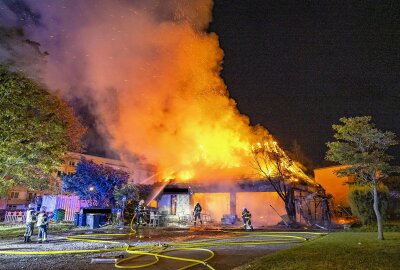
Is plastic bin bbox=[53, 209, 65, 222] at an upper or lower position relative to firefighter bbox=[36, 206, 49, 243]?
upper

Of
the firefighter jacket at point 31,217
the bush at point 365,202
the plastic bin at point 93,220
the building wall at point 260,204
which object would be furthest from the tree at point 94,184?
the bush at point 365,202

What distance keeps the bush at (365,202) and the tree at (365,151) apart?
7390 mm

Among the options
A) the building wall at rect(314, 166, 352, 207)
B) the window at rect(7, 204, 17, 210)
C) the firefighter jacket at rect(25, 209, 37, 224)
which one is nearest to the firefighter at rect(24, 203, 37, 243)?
the firefighter jacket at rect(25, 209, 37, 224)

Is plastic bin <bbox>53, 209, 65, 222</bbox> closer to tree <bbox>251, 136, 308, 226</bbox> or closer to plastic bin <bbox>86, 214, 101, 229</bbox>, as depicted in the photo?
plastic bin <bbox>86, 214, 101, 229</bbox>

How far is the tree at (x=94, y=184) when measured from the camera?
28.4m

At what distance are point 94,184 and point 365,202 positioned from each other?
21.9 meters

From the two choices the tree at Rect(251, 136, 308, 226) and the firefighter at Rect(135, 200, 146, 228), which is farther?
the tree at Rect(251, 136, 308, 226)

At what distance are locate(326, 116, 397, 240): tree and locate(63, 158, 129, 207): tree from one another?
68.1 ft

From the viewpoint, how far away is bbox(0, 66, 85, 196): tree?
15820 millimetres

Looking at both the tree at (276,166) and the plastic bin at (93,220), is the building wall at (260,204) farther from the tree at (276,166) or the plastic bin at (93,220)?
the plastic bin at (93,220)

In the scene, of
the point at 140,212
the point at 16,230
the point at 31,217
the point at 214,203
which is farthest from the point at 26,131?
the point at 214,203

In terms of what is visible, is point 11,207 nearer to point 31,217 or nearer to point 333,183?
point 31,217

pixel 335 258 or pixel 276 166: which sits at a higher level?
pixel 276 166

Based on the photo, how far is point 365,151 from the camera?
43.8 feet
